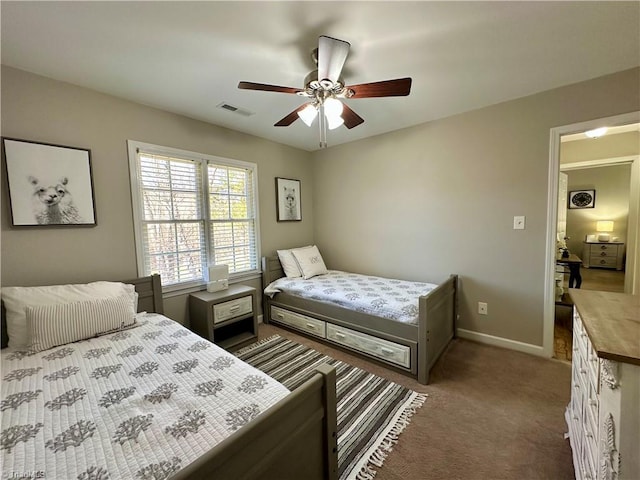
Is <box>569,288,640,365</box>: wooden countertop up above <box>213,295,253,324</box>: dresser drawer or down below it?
above

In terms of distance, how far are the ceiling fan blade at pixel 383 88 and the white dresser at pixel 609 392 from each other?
143 centimetres

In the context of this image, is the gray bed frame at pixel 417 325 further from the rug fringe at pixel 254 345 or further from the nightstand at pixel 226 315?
the nightstand at pixel 226 315

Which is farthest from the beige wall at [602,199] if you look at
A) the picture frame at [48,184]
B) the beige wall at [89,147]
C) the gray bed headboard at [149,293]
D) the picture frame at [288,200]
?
the picture frame at [48,184]

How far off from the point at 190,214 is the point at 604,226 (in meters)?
8.14

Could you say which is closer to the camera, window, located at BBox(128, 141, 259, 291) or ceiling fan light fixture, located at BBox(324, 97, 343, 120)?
ceiling fan light fixture, located at BBox(324, 97, 343, 120)

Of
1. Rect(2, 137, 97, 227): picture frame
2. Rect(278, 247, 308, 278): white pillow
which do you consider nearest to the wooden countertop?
Rect(278, 247, 308, 278): white pillow

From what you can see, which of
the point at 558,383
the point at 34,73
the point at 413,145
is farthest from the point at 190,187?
the point at 558,383

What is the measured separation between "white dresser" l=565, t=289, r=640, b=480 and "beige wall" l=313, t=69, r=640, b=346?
4.34ft

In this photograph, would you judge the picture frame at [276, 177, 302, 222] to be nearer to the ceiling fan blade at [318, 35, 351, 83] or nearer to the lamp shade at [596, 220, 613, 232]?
the ceiling fan blade at [318, 35, 351, 83]

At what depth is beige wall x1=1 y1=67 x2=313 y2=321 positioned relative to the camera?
175 cm

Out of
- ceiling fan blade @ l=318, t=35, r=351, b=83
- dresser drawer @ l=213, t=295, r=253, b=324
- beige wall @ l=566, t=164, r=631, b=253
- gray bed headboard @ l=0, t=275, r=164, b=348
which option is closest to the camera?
ceiling fan blade @ l=318, t=35, r=351, b=83

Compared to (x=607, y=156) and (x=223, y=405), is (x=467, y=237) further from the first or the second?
(x=223, y=405)

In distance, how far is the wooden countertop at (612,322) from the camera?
2.62 ft

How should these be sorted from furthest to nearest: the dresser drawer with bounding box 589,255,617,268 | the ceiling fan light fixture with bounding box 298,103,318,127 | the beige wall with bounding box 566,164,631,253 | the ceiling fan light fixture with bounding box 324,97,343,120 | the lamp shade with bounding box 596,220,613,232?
the dresser drawer with bounding box 589,255,617,268
the lamp shade with bounding box 596,220,613,232
the beige wall with bounding box 566,164,631,253
the ceiling fan light fixture with bounding box 298,103,318,127
the ceiling fan light fixture with bounding box 324,97,343,120
